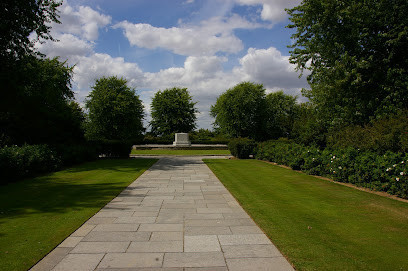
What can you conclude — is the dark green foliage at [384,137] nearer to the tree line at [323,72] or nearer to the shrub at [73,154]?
the tree line at [323,72]

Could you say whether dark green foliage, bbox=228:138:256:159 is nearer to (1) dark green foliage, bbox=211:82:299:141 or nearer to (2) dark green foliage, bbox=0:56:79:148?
(2) dark green foliage, bbox=0:56:79:148

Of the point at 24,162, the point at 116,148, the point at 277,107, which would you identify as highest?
the point at 277,107

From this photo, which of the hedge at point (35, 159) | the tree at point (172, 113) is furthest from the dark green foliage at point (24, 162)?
the tree at point (172, 113)

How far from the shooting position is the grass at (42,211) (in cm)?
425

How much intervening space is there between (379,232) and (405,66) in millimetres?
13253

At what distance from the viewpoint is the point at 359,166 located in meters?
9.91

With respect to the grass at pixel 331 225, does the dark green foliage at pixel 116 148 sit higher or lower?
higher

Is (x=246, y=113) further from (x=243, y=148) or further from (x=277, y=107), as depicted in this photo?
(x=243, y=148)

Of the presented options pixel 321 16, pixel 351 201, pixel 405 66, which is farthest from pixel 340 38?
pixel 351 201

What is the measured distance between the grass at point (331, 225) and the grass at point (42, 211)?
148 inches

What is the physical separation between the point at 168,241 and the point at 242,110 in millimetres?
44252

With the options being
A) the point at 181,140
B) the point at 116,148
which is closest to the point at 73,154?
the point at 116,148

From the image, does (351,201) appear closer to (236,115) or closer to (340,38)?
(340,38)

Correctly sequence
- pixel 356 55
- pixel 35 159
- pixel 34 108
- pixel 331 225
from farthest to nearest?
pixel 34 108 → pixel 356 55 → pixel 35 159 → pixel 331 225
